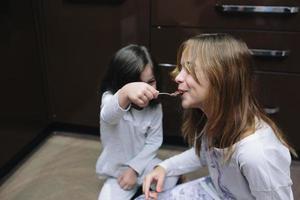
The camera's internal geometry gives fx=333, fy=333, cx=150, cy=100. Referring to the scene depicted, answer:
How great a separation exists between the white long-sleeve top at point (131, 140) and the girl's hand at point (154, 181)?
0.18 m

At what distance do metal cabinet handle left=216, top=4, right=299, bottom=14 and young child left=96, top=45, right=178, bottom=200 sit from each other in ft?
1.02

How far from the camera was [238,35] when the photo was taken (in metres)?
1.14

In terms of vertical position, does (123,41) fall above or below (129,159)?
above

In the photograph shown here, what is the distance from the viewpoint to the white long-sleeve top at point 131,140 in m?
1.06

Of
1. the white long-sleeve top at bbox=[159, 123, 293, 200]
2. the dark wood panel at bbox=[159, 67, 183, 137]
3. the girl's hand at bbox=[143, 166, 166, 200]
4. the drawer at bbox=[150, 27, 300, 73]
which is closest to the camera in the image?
the white long-sleeve top at bbox=[159, 123, 293, 200]

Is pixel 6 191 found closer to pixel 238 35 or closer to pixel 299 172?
pixel 238 35

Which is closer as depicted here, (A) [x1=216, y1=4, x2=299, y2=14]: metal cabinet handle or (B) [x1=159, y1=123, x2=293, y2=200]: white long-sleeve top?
(B) [x1=159, y1=123, x2=293, y2=200]: white long-sleeve top

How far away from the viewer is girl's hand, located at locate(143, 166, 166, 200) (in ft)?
2.80

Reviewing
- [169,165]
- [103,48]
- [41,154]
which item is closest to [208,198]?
[169,165]

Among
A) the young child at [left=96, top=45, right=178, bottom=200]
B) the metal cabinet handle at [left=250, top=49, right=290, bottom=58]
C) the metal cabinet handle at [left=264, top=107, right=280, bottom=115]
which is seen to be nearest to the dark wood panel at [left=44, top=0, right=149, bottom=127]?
the young child at [left=96, top=45, right=178, bottom=200]

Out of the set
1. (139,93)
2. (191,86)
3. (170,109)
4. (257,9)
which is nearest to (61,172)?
(170,109)

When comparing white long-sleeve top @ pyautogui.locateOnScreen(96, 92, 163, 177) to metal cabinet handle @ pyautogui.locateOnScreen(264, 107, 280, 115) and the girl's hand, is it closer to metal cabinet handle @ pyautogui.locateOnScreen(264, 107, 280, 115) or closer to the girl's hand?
the girl's hand

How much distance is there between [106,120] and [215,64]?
40cm

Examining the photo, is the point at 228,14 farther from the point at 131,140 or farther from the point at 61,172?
the point at 61,172
